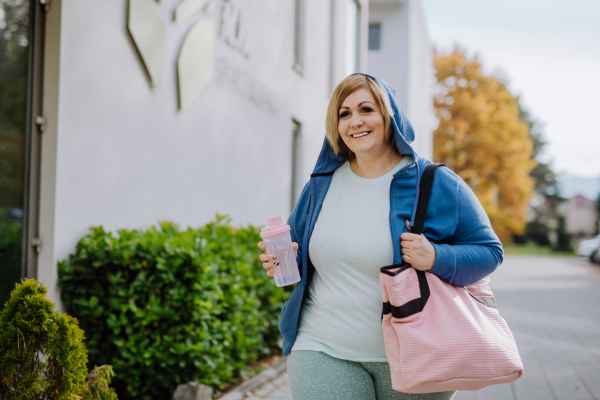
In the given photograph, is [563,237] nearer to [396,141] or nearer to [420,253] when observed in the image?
[396,141]

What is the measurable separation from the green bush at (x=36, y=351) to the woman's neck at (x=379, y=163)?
1.65m

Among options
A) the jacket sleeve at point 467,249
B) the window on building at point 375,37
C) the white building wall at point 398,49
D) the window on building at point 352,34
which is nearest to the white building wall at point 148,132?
the jacket sleeve at point 467,249

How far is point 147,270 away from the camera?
14.1 ft

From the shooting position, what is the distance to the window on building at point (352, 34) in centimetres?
1414

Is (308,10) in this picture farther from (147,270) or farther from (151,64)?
(147,270)

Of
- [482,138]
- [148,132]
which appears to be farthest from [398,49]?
[148,132]

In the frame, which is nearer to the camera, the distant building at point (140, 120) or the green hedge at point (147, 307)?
the green hedge at point (147, 307)

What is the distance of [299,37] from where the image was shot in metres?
10.7

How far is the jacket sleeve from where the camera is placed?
2074 mm

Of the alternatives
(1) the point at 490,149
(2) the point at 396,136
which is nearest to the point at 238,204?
(2) the point at 396,136

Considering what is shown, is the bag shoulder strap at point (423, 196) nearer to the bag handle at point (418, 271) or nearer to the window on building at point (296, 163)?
the bag handle at point (418, 271)

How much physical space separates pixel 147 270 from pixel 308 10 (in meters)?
7.86

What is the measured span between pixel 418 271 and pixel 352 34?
13.9m

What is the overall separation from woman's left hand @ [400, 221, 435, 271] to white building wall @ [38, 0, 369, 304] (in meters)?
3.16
